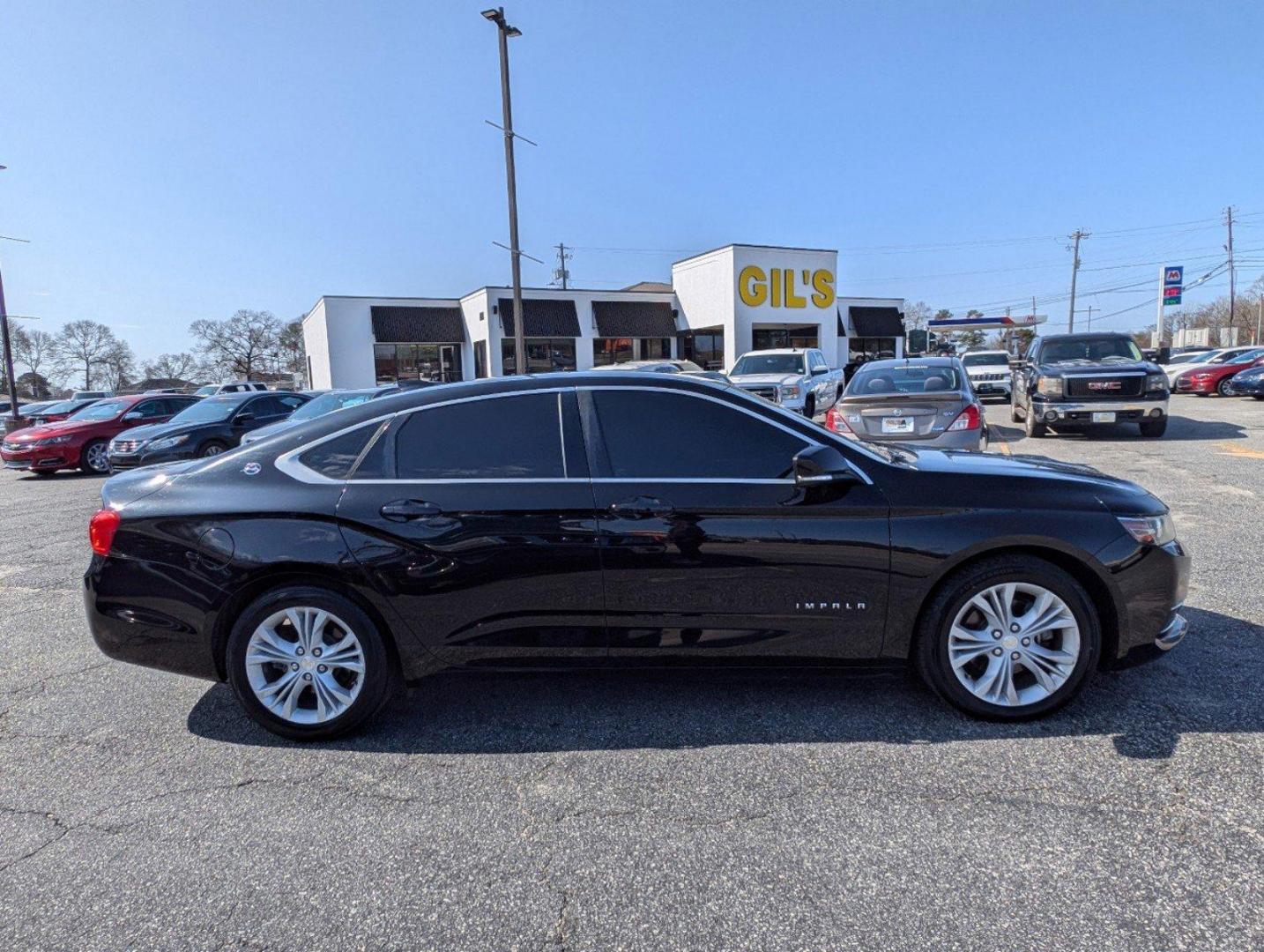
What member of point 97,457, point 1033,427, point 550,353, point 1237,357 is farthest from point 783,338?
point 97,457

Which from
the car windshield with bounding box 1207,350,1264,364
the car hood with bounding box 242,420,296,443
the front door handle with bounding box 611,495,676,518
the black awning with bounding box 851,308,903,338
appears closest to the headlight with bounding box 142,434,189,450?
the car hood with bounding box 242,420,296,443

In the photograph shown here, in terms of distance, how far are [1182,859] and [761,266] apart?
3185cm

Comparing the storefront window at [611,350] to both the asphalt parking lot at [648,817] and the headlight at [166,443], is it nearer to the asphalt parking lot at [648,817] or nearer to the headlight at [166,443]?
the headlight at [166,443]

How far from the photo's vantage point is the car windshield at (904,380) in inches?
356

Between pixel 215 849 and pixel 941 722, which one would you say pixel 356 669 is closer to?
pixel 215 849

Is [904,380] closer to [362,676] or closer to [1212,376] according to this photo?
[362,676]

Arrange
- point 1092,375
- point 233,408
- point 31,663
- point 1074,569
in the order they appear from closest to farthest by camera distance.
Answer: point 1074,569, point 31,663, point 1092,375, point 233,408

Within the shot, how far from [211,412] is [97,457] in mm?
3103

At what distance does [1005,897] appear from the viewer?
2.23 m

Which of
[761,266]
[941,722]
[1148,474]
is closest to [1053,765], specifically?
[941,722]

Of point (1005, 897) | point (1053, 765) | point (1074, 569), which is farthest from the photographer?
point (1074, 569)

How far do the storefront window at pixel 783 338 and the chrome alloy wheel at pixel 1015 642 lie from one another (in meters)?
30.8

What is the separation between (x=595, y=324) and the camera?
34000mm

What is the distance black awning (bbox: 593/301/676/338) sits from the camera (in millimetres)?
34031
